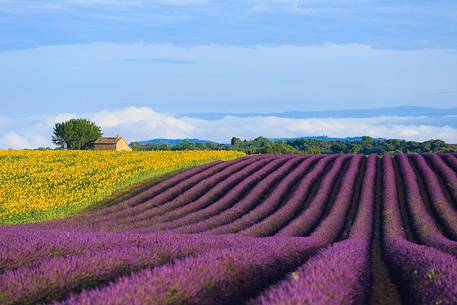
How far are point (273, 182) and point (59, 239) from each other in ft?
79.8

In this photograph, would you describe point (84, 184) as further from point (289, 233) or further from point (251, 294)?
point (251, 294)

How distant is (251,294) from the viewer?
32.0ft

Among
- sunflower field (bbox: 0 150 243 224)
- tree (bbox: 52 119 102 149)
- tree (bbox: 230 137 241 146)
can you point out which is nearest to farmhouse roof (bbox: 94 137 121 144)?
tree (bbox: 52 119 102 149)

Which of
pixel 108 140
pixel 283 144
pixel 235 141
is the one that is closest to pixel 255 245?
pixel 108 140

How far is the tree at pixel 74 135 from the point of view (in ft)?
328

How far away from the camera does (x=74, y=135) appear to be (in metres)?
100

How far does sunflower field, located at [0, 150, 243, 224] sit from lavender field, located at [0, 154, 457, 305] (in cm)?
226

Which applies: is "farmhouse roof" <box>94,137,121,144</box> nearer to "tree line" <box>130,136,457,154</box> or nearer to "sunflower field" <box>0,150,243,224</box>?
"tree line" <box>130,136,457,154</box>

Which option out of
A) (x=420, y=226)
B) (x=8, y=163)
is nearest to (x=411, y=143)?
(x=8, y=163)

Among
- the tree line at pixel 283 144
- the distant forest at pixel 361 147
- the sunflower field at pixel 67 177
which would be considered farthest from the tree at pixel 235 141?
the sunflower field at pixel 67 177

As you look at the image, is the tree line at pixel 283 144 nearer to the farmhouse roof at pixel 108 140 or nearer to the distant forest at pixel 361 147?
the distant forest at pixel 361 147

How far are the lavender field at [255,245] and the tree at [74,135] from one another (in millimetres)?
65115

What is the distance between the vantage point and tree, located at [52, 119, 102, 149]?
328 feet

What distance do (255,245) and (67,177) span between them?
31.3 metres
